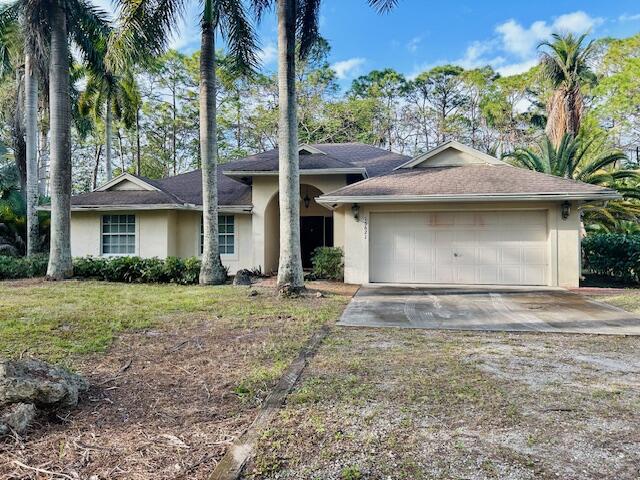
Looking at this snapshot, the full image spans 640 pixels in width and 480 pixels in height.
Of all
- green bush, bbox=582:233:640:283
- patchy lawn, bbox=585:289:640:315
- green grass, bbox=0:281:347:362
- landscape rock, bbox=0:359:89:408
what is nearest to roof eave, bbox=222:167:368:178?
green grass, bbox=0:281:347:362

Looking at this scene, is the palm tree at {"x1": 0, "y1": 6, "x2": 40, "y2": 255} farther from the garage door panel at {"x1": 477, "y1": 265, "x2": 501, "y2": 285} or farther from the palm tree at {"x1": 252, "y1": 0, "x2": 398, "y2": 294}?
the garage door panel at {"x1": 477, "y1": 265, "x2": 501, "y2": 285}

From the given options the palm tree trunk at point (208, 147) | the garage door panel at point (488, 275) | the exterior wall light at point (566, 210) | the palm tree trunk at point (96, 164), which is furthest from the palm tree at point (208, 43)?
the palm tree trunk at point (96, 164)

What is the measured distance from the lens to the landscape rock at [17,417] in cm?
304

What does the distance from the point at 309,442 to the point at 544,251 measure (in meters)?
11.0

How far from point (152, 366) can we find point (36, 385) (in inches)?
60.6

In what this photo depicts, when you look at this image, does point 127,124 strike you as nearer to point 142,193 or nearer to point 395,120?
point 142,193

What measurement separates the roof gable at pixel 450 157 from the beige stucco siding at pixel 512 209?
2486 mm

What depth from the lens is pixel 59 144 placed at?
1258cm

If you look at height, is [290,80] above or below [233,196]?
above

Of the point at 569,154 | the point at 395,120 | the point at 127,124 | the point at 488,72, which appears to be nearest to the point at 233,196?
the point at 127,124

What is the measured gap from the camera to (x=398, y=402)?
3.71m

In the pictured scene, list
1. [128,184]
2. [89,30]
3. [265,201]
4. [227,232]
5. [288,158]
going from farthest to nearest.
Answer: [128,184] < [227,232] < [265,201] < [89,30] < [288,158]

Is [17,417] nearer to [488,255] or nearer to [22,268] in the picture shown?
[488,255]

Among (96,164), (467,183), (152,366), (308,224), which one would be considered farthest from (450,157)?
(96,164)
